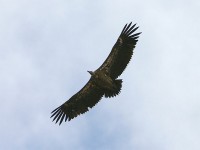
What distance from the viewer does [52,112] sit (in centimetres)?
4816

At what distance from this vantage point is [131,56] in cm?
4625

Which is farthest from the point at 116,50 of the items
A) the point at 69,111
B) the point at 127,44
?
the point at 69,111

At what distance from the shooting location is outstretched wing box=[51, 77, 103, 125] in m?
47.6

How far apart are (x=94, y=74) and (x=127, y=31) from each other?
8.85 ft

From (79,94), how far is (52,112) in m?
1.69

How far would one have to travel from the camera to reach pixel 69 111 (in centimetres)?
4803

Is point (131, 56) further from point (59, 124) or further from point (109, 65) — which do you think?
point (59, 124)

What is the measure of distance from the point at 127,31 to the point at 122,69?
191cm

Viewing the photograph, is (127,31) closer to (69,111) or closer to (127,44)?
(127,44)

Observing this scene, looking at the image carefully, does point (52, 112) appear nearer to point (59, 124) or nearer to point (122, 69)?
point (59, 124)

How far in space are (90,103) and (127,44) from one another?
371 centimetres

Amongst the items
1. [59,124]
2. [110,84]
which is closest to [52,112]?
[59,124]

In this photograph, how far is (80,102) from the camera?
47.9 m

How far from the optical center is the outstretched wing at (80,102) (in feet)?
156
